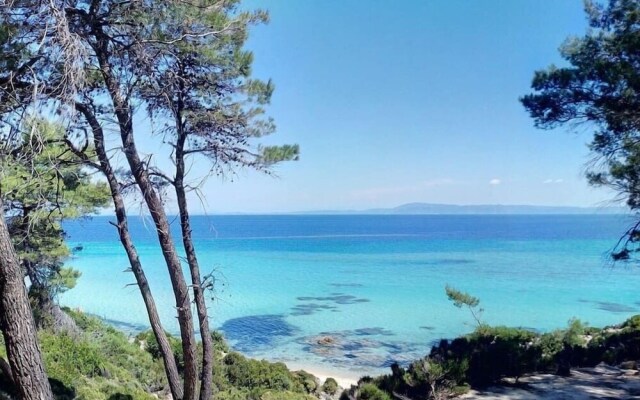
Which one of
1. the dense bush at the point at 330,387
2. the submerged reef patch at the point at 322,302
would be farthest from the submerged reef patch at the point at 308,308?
the dense bush at the point at 330,387

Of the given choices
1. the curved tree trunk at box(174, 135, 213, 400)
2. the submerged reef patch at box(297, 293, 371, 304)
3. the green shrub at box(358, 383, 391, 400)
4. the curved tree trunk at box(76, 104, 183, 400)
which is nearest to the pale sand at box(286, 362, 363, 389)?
the green shrub at box(358, 383, 391, 400)

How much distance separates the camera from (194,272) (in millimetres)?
5988

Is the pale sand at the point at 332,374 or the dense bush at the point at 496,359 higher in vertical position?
the dense bush at the point at 496,359

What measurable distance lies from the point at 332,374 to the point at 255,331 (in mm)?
7032

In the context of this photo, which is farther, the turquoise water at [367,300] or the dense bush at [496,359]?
the turquoise water at [367,300]

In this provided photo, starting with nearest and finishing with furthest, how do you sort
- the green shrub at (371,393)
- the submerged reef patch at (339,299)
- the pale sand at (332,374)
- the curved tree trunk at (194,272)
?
the curved tree trunk at (194,272) < the green shrub at (371,393) < the pale sand at (332,374) < the submerged reef patch at (339,299)

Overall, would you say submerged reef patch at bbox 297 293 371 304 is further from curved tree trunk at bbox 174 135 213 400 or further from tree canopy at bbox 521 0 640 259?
curved tree trunk at bbox 174 135 213 400

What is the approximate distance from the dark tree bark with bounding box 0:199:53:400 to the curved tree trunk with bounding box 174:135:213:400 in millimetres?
2622

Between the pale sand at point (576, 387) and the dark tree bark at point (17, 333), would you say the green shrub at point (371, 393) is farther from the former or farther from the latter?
the dark tree bark at point (17, 333)

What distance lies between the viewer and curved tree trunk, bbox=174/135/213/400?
5809 millimetres

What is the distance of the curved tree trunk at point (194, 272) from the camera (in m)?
5.81

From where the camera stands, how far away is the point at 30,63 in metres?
4.38

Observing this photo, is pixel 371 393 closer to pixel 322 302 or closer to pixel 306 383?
pixel 306 383

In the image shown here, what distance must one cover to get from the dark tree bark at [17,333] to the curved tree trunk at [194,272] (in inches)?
103
